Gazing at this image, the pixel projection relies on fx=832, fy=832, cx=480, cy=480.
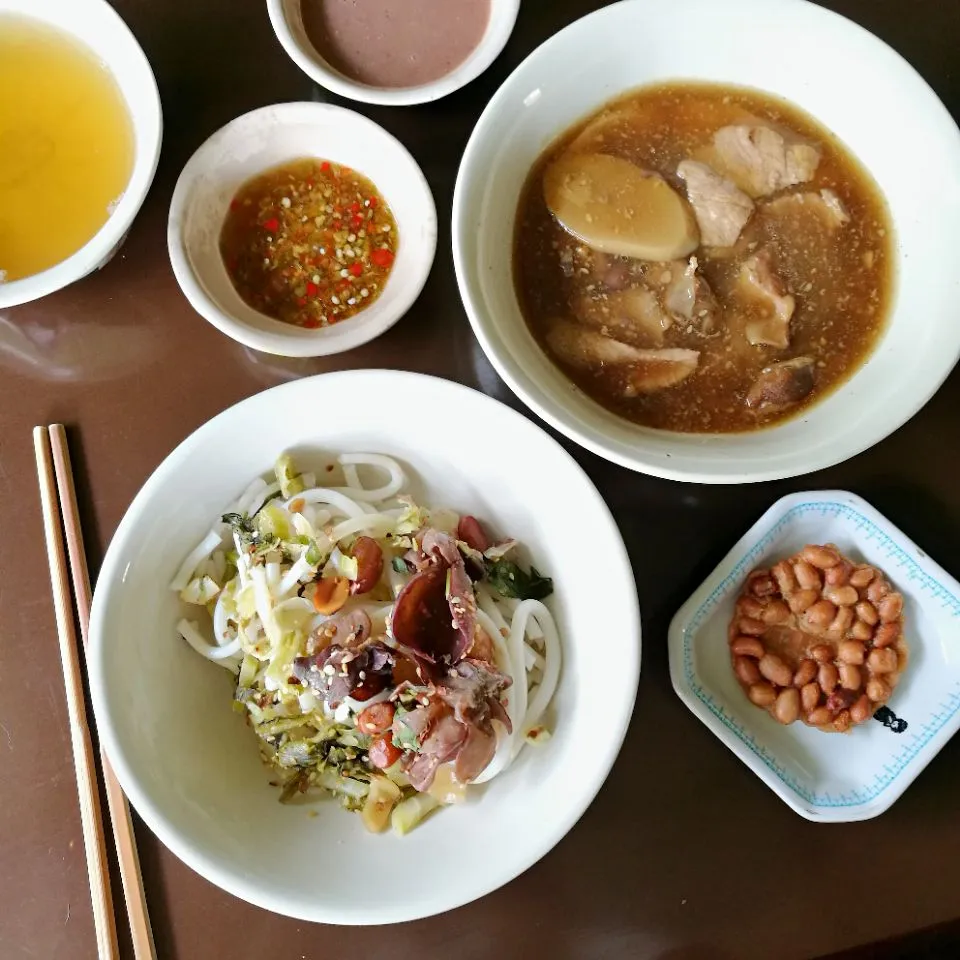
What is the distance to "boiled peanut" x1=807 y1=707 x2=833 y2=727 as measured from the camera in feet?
4.44

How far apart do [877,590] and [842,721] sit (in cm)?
22

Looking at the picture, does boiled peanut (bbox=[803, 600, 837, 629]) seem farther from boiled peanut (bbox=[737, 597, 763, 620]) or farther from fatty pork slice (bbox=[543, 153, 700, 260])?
fatty pork slice (bbox=[543, 153, 700, 260])

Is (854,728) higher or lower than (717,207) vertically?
lower

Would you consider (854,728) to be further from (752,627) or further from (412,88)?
(412,88)

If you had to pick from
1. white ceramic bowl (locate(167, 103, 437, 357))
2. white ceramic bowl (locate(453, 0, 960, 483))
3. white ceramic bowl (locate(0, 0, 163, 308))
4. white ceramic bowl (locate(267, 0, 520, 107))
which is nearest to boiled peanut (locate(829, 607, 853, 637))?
white ceramic bowl (locate(453, 0, 960, 483))

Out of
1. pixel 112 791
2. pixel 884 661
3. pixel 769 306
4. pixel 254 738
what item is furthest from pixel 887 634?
pixel 112 791

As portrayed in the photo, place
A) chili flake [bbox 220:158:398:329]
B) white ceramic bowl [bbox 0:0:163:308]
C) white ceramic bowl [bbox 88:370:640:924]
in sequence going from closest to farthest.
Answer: white ceramic bowl [bbox 88:370:640:924]
white ceramic bowl [bbox 0:0:163:308]
chili flake [bbox 220:158:398:329]

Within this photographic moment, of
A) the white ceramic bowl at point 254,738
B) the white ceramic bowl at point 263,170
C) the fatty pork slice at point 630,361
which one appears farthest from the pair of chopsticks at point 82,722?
the fatty pork slice at point 630,361

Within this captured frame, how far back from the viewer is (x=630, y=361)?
1.33m

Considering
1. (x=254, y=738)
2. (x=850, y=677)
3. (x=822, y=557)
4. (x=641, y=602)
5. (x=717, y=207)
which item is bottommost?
(x=254, y=738)

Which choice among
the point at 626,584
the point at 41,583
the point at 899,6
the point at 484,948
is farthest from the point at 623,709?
the point at 899,6

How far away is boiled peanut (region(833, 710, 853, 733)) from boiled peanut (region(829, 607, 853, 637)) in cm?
13

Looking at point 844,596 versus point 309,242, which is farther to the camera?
point 309,242

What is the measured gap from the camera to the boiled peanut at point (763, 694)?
4.49 feet
